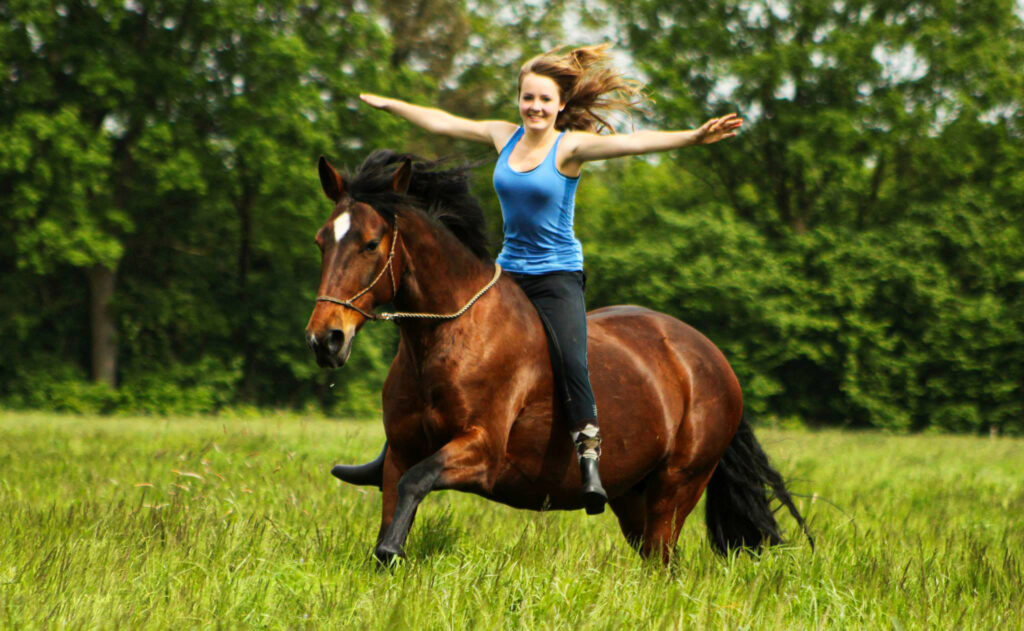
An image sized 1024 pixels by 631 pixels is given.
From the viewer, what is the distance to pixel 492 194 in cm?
3070

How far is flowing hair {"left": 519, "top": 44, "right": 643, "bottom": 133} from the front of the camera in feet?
16.7

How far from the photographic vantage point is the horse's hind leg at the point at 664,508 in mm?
5738

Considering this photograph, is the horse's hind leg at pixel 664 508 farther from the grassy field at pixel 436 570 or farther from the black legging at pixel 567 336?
the black legging at pixel 567 336

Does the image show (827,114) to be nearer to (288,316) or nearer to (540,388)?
(288,316)

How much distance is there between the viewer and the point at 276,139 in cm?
2514

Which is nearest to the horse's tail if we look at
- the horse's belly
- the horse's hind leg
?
the horse's hind leg

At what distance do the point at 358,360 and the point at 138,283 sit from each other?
19.8 ft

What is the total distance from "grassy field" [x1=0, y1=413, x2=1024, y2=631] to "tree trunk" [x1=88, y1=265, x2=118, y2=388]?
737 inches

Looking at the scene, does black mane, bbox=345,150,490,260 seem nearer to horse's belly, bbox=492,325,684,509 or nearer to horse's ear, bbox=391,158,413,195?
horse's ear, bbox=391,158,413,195

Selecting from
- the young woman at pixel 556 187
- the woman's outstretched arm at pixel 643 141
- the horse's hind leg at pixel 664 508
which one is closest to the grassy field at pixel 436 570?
the horse's hind leg at pixel 664 508

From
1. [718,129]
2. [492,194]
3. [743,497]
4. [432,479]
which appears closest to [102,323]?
[492,194]

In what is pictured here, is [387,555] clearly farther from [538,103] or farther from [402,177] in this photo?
[538,103]

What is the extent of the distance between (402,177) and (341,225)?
0.44 metres

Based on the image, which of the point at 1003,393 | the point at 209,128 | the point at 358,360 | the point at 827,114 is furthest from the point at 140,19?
the point at 1003,393
